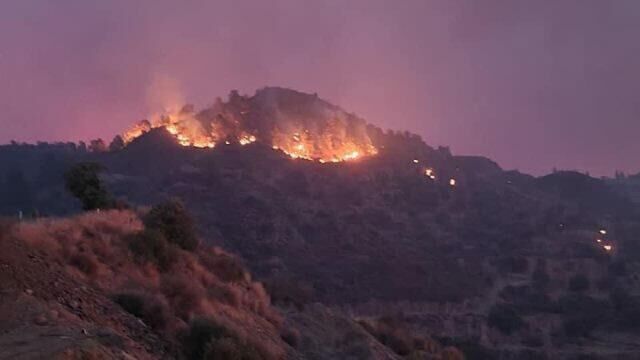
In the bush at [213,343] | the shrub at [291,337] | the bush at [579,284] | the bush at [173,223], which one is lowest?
the bush at [579,284]

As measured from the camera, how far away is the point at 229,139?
5138 inches

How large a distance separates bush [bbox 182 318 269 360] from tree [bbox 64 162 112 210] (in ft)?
68.3

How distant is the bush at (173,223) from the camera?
3488cm

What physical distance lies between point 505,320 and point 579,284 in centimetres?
1805

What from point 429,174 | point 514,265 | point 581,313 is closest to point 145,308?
point 581,313

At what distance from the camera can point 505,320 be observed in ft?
283

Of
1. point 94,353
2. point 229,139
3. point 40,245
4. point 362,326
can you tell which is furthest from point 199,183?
point 94,353

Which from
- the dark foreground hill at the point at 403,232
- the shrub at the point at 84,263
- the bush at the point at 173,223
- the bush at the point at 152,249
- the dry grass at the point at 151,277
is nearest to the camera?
the dry grass at the point at 151,277

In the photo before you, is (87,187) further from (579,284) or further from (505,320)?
(579,284)

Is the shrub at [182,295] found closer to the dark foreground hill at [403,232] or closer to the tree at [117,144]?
the dark foreground hill at [403,232]

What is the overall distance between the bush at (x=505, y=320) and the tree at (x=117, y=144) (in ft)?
239

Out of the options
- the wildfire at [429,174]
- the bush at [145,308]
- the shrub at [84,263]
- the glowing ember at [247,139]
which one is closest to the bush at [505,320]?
the wildfire at [429,174]

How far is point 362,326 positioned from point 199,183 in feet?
232

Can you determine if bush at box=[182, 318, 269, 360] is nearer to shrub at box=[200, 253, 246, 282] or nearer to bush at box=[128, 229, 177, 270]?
bush at box=[128, 229, 177, 270]
